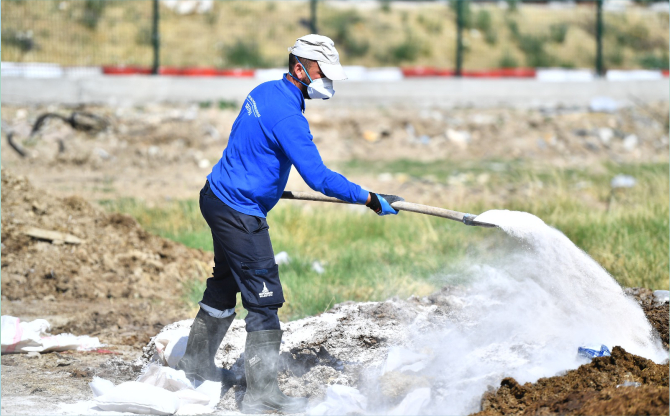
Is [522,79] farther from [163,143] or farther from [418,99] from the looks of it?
[163,143]

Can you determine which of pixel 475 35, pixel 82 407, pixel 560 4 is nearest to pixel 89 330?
pixel 82 407

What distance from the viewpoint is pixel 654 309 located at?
4820 mm

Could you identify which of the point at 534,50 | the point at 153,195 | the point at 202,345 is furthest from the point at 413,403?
the point at 534,50

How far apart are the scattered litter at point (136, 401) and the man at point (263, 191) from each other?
16.3 inches

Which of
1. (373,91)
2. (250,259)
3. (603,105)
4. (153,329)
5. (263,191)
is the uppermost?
(263,191)

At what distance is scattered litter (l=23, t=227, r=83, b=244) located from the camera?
6.70m

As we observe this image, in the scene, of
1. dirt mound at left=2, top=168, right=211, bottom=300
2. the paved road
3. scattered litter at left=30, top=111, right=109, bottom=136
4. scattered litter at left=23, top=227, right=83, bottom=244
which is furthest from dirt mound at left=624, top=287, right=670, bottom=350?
the paved road

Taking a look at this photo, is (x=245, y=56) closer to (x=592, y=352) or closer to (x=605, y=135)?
(x=605, y=135)

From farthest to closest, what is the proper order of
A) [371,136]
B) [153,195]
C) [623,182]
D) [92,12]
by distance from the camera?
1. [92,12]
2. [371,136]
3. [623,182]
4. [153,195]

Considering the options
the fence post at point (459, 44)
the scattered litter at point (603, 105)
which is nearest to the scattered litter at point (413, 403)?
the fence post at point (459, 44)

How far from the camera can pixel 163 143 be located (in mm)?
12688

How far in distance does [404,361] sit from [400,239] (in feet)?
10.9

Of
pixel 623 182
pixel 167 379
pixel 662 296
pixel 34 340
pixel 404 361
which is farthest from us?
pixel 623 182

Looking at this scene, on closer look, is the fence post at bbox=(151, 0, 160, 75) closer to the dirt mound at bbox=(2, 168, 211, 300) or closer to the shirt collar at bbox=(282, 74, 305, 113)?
the dirt mound at bbox=(2, 168, 211, 300)
